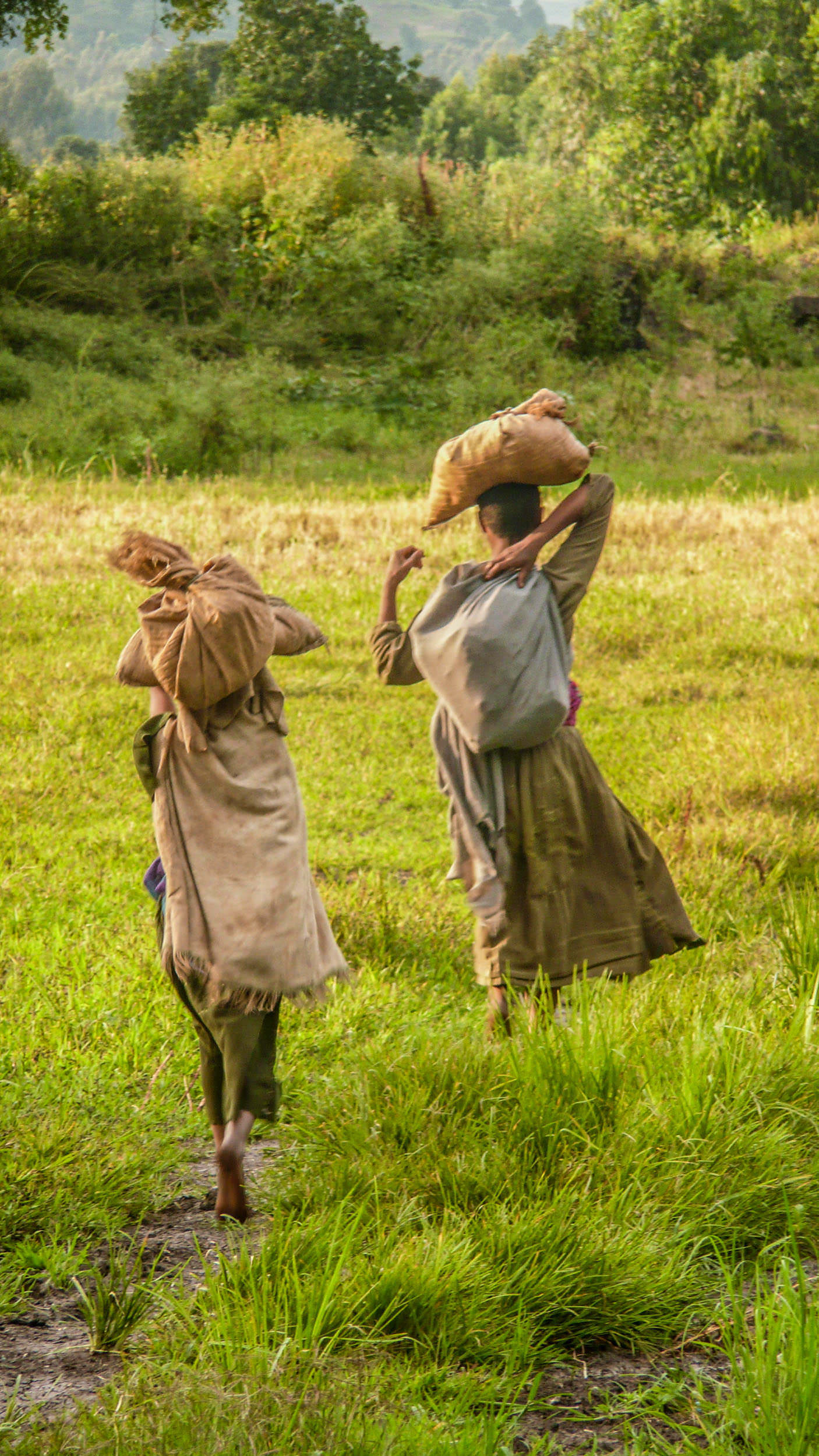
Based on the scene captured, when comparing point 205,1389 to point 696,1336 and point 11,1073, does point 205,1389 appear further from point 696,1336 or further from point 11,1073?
point 11,1073

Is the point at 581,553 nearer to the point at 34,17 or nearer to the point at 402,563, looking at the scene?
the point at 402,563

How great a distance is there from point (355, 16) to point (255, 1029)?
146 ft

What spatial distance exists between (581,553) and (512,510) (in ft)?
0.78

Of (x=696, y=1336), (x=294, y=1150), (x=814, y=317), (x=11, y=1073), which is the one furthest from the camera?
(x=814, y=317)

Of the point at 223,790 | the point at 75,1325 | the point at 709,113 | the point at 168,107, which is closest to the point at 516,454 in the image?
the point at 223,790

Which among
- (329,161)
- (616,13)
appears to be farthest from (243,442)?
(616,13)

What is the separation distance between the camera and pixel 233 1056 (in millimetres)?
3043

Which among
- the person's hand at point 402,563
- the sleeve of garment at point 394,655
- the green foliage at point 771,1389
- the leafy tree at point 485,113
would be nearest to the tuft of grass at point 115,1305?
the green foliage at point 771,1389

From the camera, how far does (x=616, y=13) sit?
5153cm

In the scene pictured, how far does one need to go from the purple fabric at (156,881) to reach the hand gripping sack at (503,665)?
3.06 ft

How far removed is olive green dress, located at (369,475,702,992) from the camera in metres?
3.66

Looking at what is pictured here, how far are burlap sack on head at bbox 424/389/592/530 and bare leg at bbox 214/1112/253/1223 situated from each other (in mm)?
1798

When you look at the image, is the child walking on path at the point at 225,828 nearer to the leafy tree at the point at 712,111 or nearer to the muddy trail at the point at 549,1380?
the muddy trail at the point at 549,1380

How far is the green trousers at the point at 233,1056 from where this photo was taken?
3.04 metres
